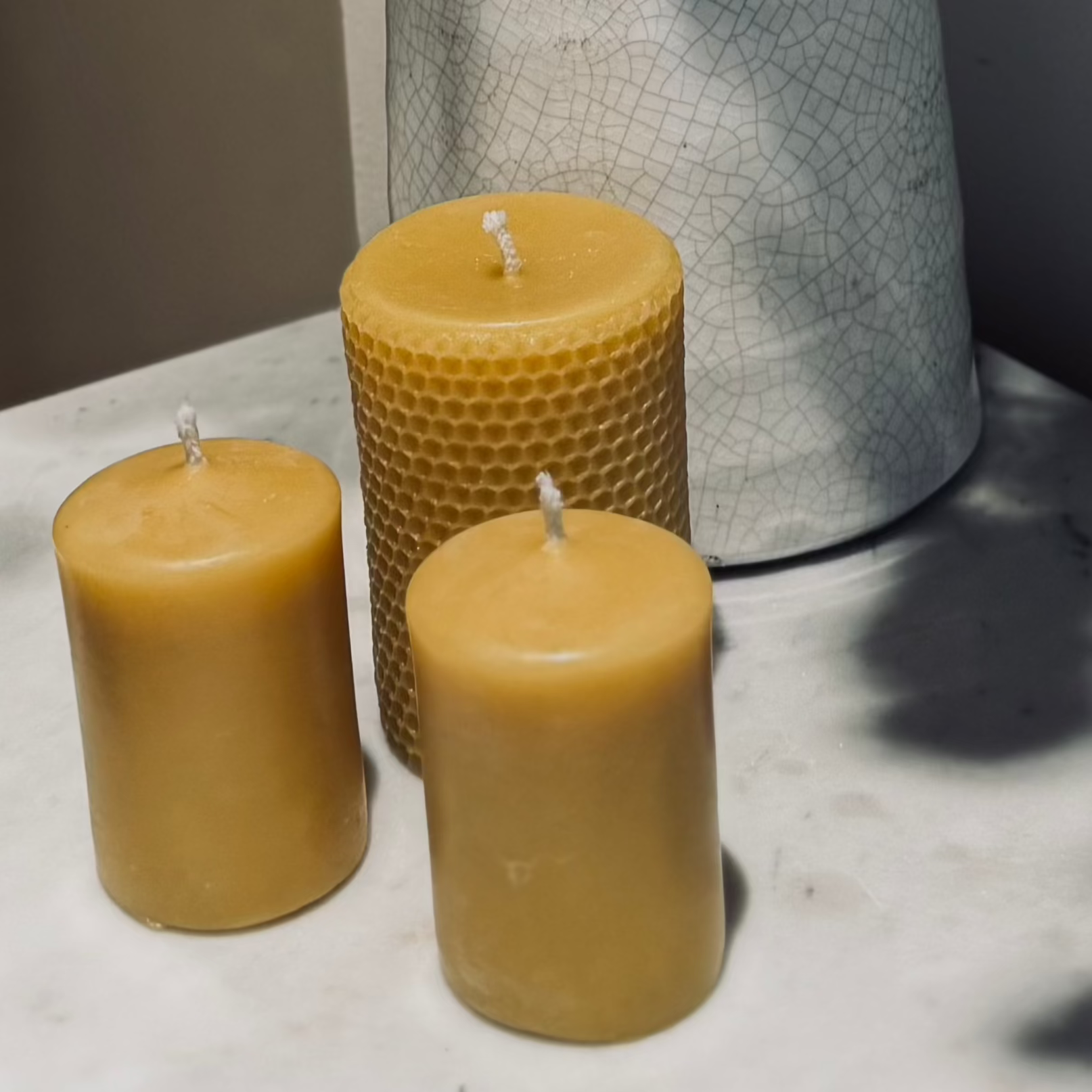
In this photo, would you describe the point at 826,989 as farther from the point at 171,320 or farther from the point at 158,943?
the point at 171,320

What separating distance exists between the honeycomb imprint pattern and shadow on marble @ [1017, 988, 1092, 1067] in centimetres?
16

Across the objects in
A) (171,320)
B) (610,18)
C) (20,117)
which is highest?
(610,18)

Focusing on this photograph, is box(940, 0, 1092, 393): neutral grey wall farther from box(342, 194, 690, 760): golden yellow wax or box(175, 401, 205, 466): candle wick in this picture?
box(175, 401, 205, 466): candle wick

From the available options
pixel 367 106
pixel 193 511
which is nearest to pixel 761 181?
pixel 193 511

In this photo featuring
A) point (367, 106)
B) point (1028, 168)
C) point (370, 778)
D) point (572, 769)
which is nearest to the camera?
point (572, 769)

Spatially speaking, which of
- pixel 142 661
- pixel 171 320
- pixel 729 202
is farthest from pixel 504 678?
pixel 171 320

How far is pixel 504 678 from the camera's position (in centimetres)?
33

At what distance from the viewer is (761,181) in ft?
1.53

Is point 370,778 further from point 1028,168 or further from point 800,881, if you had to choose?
point 1028,168

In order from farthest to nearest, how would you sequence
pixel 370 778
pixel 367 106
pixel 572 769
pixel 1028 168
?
pixel 367 106 < pixel 1028 168 < pixel 370 778 < pixel 572 769

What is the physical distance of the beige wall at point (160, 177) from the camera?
833mm

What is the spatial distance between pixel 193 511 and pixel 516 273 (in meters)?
0.10

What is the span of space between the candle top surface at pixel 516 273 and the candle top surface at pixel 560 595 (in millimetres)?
61

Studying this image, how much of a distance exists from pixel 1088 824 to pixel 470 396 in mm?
191
